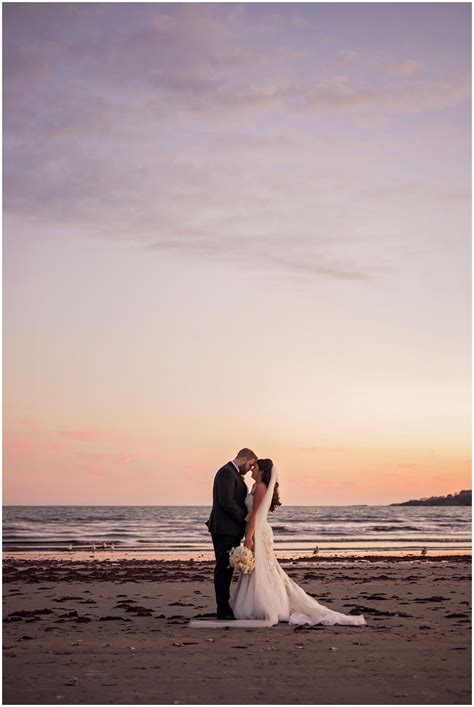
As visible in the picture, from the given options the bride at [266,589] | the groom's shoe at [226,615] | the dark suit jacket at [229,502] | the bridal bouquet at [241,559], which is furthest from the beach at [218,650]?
the dark suit jacket at [229,502]

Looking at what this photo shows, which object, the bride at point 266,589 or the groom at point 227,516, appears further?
the groom at point 227,516

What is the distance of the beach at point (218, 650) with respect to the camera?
25.6ft

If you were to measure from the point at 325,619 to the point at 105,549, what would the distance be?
27.8 m

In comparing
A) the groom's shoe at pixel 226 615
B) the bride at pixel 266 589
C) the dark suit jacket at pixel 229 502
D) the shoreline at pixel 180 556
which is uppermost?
the dark suit jacket at pixel 229 502

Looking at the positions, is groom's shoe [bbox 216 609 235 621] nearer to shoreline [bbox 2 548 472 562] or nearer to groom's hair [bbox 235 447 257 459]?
groom's hair [bbox 235 447 257 459]

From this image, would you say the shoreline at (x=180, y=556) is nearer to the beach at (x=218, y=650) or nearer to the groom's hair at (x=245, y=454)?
the beach at (x=218, y=650)

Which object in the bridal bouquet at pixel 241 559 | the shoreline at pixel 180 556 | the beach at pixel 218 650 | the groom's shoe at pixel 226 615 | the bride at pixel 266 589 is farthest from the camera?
the shoreline at pixel 180 556

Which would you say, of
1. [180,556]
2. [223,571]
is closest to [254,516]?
[223,571]

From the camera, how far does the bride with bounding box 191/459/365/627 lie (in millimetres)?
12203

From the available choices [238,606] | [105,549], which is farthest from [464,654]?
[105,549]

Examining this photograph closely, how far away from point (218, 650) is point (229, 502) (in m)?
2.91

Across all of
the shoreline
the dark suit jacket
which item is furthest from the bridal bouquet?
the shoreline

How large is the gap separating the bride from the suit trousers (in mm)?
146

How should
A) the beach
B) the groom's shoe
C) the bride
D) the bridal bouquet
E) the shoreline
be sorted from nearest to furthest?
the beach
the bride
the bridal bouquet
the groom's shoe
the shoreline
